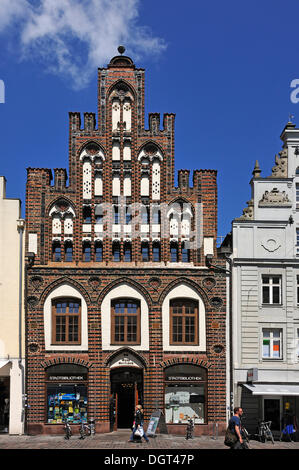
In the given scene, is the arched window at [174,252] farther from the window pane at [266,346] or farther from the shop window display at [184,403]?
the shop window display at [184,403]

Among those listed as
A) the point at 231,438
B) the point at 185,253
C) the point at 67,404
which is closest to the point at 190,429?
the point at 67,404

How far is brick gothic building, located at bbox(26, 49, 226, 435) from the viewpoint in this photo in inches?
1218

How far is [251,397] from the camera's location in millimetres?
30672

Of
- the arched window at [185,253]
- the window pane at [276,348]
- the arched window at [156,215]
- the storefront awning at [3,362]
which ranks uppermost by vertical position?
the arched window at [156,215]

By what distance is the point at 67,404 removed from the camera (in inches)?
1216

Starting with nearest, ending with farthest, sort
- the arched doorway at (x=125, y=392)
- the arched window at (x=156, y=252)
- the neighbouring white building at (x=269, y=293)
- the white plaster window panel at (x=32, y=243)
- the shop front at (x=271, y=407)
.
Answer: the shop front at (x=271, y=407), the neighbouring white building at (x=269, y=293), the arched doorway at (x=125, y=392), the white plaster window panel at (x=32, y=243), the arched window at (x=156, y=252)

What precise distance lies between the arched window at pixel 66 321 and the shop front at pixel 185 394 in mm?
4806

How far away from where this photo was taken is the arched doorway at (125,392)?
103 ft

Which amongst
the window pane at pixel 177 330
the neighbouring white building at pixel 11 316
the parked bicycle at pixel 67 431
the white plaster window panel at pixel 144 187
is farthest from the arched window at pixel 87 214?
the parked bicycle at pixel 67 431

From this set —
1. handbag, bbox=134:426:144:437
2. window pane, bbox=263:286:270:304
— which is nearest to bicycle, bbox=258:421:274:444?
window pane, bbox=263:286:270:304

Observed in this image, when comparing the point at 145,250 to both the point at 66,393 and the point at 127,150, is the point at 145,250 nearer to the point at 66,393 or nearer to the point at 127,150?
the point at 127,150

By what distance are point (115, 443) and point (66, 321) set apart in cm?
677

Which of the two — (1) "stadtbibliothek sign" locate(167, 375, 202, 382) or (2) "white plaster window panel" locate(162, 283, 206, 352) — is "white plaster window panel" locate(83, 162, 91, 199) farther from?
(1) "stadtbibliothek sign" locate(167, 375, 202, 382)
